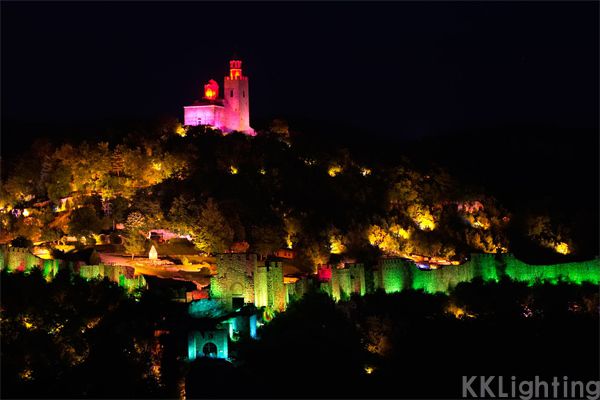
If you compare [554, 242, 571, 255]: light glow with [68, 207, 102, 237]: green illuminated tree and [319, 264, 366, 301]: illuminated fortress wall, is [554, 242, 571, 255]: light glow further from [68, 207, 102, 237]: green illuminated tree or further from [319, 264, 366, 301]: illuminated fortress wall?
[68, 207, 102, 237]: green illuminated tree

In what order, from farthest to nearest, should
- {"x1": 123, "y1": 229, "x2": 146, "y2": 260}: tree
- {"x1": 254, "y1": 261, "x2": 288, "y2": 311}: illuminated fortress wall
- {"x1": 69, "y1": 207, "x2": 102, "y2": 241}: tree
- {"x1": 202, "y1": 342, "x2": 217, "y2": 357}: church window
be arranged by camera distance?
{"x1": 69, "y1": 207, "x2": 102, "y2": 241}: tree < {"x1": 123, "y1": 229, "x2": 146, "y2": 260}: tree < {"x1": 254, "y1": 261, "x2": 288, "y2": 311}: illuminated fortress wall < {"x1": 202, "y1": 342, "x2": 217, "y2": 357}: church window

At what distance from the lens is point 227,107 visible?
75000mm

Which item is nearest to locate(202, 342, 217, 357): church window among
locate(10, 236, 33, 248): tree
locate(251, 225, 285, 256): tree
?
locate(251, 225, 285, 256): tree

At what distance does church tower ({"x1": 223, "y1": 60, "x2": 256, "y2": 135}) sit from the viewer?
7462 cm

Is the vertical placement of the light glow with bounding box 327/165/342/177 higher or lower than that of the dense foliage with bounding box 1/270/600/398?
higher

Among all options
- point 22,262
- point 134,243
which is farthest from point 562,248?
point 22,262

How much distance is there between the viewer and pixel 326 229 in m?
57.8

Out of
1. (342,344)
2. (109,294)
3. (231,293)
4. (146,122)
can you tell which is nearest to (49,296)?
(109,294)

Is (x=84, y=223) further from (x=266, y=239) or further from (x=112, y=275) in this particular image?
(x=112, y=275)

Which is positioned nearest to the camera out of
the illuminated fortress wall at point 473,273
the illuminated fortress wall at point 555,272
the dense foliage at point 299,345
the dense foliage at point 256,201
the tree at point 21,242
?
the dense foliage at point 299,345

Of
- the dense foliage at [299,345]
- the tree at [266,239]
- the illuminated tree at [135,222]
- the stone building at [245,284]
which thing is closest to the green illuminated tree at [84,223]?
the illuminated tree at [135,222]

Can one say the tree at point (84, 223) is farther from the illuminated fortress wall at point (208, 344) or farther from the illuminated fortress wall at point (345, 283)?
the illuminated fortress wall at point (208, 344)

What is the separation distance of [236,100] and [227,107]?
2.99ft

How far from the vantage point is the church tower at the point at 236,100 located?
245ft
